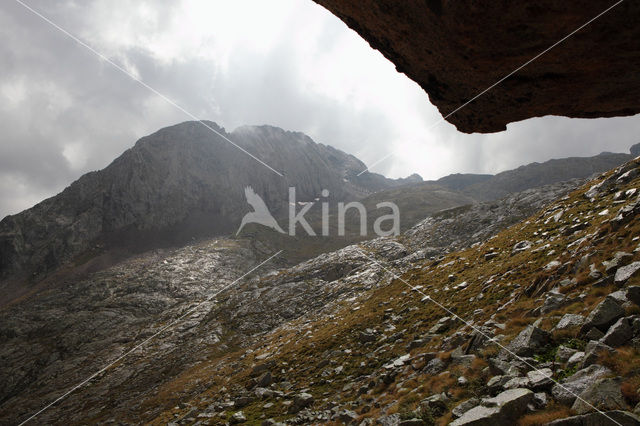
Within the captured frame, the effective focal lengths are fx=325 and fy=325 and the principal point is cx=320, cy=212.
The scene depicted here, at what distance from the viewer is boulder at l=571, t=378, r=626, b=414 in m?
7.42

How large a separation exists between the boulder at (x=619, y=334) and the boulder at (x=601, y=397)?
1.89 meters

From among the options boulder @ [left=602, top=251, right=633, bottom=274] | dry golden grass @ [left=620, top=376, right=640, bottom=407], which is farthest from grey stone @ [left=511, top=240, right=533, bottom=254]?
dry golden grass @ [left=620, top=376, right=640, bottom=407]

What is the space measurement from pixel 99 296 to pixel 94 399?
2239 inches

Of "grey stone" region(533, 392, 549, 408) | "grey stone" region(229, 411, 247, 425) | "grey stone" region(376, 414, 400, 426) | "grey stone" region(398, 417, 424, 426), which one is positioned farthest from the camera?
"grey stone" region(229, 411, 247, 425)

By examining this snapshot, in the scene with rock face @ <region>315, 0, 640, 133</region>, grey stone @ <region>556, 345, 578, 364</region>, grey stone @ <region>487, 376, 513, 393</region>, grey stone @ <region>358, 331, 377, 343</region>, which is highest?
rock face @ <region>315, 0, 640, 133</region>

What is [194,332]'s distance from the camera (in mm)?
65688

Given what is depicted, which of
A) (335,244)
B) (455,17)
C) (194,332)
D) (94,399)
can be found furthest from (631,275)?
(335,244)

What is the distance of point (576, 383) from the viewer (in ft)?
28.2

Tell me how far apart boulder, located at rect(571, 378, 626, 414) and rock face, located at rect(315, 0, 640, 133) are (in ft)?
30.4

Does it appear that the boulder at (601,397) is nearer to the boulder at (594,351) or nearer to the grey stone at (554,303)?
the boulder at (594,351)

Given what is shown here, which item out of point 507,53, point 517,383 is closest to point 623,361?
point 517,383

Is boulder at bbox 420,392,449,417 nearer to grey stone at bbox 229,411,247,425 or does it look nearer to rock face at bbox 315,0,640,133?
rock face at bbox 315,0,640,133

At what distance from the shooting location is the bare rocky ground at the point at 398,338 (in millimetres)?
10320

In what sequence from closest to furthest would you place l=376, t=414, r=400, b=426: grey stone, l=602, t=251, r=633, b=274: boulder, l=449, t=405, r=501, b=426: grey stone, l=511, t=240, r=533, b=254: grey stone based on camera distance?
l=449, t=405, r=501, b=426: grey stone < l=376, t=414, r=400, b=426: grey stone < l=602, t=251, r=633, b=274: boulder < l=511, t=240, r=533, b=254: grey stone
